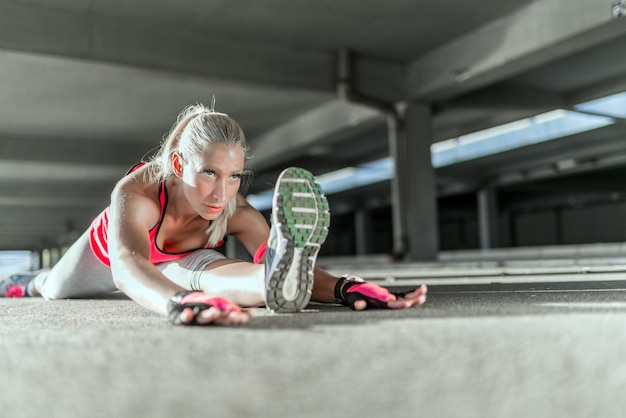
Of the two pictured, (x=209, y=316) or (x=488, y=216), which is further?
(x=488, y=216)

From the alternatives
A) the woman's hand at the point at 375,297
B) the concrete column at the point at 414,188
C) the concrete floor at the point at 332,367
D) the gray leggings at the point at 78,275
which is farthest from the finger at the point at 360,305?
the concrete column at the point at 414,188

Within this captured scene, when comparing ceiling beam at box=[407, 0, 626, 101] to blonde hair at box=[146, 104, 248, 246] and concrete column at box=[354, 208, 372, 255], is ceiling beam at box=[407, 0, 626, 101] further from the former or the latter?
concrete column at box=[354, 208, 372, 255]

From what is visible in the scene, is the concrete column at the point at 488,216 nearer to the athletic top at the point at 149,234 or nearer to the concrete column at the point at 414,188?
the concrete column at the point at 414,188

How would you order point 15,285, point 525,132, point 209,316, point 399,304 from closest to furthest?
point 209,316
point 399,304
point 15,285
point 525,132

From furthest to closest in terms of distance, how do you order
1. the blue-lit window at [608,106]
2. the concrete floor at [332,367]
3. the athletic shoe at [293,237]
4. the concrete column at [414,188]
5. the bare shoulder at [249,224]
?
the blue-lit window at [608,106] < the concrete column at [414,188] < the bare shoulder at [249,224] < the athletic shoe at [293,237] < the concrete floor at [332,367]

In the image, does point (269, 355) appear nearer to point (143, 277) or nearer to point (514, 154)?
point (143, 277)

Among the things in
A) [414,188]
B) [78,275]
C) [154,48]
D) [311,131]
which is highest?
[154,48]

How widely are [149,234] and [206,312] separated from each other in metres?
0.75

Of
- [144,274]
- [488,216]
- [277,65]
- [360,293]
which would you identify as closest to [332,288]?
[360,293]

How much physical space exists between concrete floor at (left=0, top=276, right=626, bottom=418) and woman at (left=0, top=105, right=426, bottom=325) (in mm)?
103

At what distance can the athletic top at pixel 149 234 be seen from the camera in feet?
6.57

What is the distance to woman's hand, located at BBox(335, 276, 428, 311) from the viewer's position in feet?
5.74

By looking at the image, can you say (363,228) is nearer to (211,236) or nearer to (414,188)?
(414,188)

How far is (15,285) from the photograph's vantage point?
3.34m
